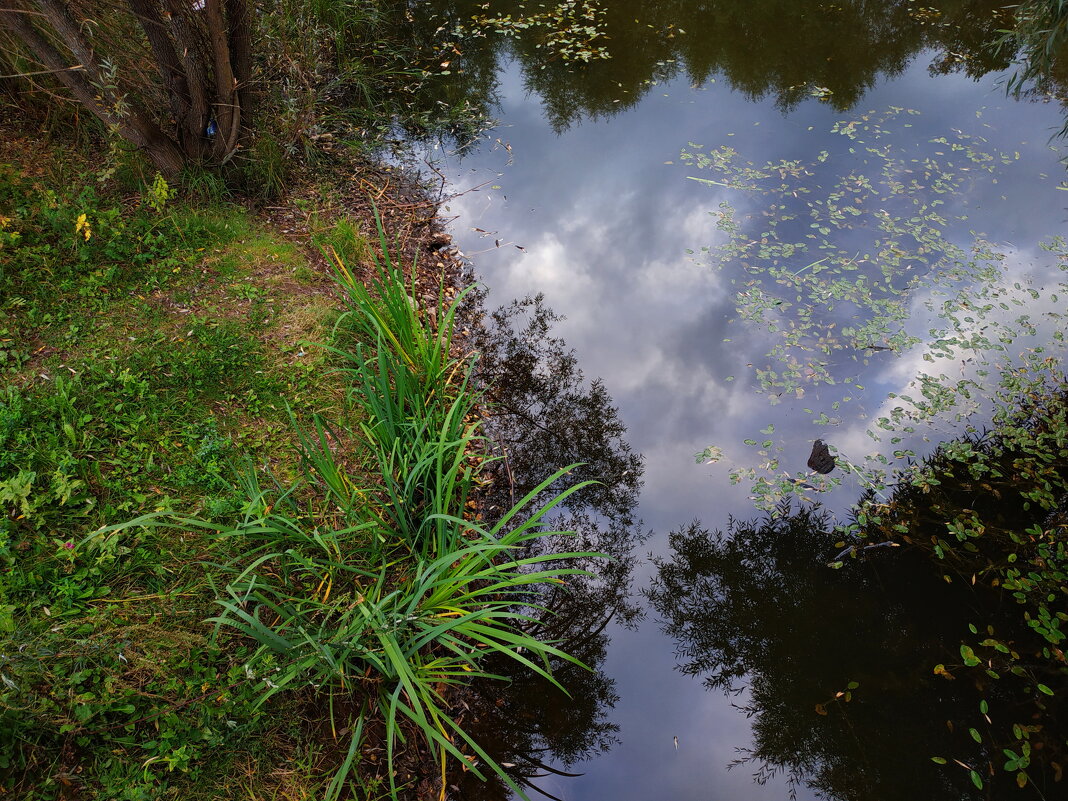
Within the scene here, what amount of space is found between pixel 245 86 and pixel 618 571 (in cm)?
341

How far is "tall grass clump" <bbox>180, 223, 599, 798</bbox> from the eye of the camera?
5.90 ft

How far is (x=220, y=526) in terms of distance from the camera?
6.45ft

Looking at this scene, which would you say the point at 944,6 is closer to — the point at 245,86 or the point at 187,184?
the point at 245,86

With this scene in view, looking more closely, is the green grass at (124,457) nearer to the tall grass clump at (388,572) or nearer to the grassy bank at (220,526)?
the grassy bank at (220,526)

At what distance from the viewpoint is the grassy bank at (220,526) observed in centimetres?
176

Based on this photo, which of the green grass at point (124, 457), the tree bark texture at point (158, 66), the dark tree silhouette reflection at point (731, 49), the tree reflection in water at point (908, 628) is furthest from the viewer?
the dark tree silhouette reflection at point (731, 49)

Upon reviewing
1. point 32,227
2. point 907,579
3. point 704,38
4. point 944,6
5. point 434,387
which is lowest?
point 32,227

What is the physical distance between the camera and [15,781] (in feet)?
5.26

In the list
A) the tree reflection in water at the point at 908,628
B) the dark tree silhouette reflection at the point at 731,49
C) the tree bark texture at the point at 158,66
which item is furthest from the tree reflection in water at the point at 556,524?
the dark tree silhouette reflection at the point at 731,49

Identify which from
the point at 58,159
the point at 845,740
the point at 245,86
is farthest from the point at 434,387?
the point at 58,159

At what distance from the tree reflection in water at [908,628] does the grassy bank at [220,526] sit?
2.48 feet

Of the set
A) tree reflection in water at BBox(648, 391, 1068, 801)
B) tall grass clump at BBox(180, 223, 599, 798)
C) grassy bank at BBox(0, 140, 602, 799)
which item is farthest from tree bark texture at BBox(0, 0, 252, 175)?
tree reflection in water at BBox(648, 391, 1068, 801)

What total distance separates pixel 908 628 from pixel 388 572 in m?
2.00

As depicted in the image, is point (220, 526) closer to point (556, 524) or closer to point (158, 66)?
point (556, 524)
